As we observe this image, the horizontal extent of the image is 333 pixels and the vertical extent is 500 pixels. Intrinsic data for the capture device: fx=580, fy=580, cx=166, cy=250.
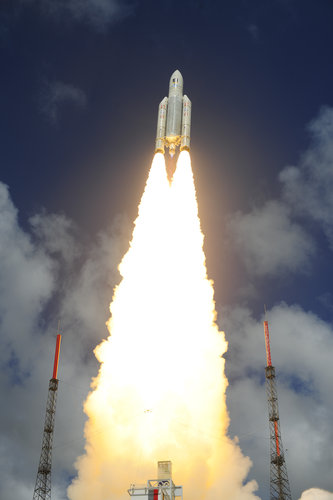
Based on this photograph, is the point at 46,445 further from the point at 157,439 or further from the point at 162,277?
the point at 162,277

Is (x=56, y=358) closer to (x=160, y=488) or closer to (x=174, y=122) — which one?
(x=160, y=488)

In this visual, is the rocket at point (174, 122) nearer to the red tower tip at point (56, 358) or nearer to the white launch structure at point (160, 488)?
the red tower tip at point (56, 358)

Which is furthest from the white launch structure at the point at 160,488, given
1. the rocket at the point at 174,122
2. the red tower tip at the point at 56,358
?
the rocket at the point at 174,122

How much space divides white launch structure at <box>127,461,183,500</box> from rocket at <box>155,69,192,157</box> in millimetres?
35844

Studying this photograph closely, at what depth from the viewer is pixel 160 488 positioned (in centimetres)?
5559

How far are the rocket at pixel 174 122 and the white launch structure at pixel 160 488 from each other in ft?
118

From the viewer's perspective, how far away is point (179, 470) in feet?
191

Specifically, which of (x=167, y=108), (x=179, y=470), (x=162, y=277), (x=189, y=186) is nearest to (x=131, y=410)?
(x=179, y=470)

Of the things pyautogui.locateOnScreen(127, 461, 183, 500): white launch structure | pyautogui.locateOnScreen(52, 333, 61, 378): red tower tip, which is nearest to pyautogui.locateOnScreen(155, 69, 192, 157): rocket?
pyautogui.locateOnScreen(52, 333, 61, 378): red tower tip

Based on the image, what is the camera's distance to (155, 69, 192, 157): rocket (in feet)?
229

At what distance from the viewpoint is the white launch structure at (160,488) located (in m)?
55.7

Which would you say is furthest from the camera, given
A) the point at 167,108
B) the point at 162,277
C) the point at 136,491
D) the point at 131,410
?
the point at 167,108

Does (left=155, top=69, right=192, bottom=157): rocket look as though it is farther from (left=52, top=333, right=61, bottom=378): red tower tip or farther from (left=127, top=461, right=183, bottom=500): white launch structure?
(left=127, top=461, right=183, bottom=500): white launch structure

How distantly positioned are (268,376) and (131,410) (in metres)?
22.7
